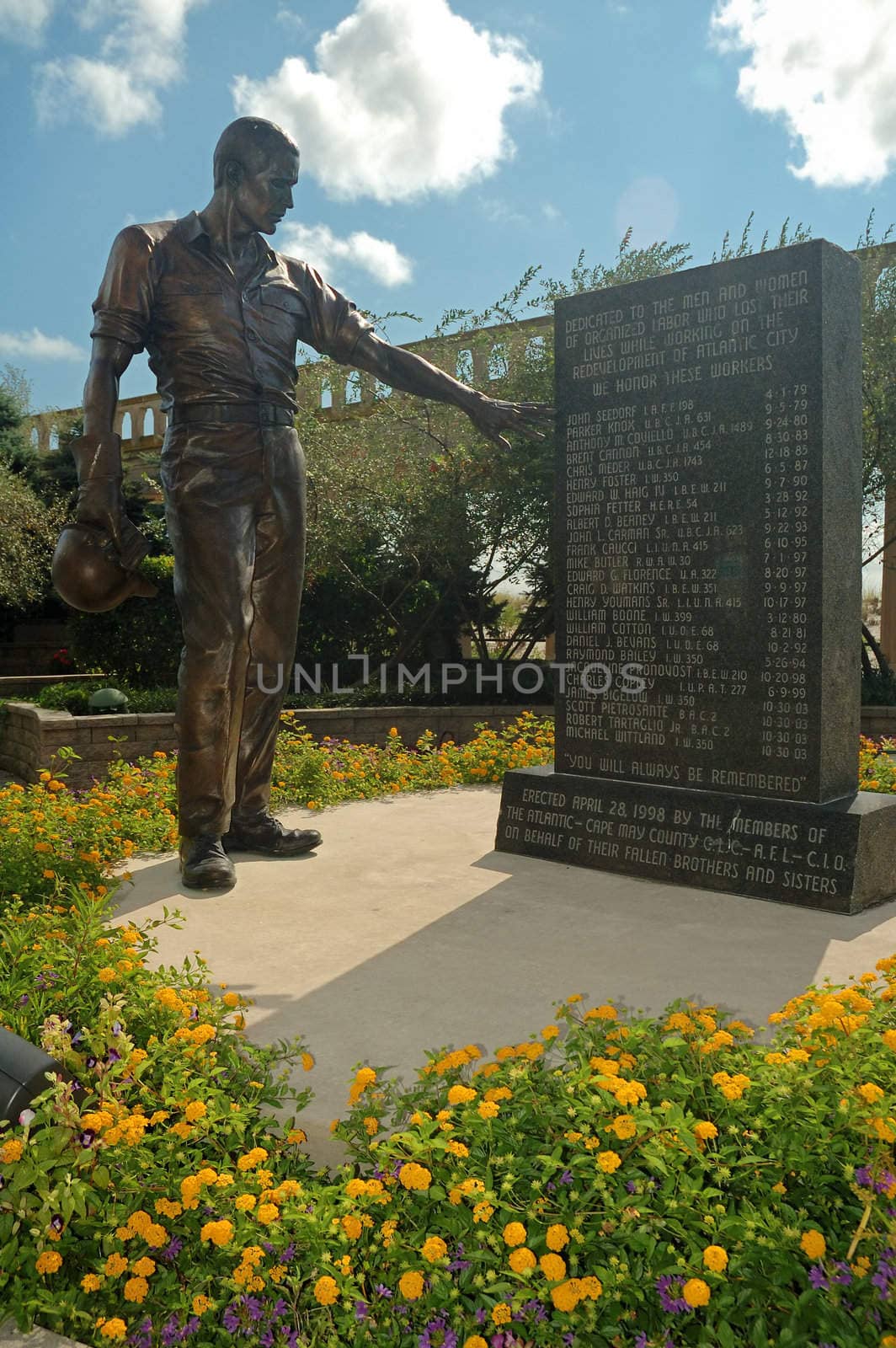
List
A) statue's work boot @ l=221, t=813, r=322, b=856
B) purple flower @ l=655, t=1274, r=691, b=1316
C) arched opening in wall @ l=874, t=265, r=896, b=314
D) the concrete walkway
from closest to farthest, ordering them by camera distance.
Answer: purple flower @ l=655, t=1274, r=691, b=1316
the concrete walkway
statue's work boot @ l=221, t=813, r=322, b=856
arched opening in wall @ l=874, t=265, r=896, b=314

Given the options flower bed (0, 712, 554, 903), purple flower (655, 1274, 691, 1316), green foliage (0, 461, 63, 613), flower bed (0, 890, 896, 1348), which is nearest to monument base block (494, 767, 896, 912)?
flower bed (0, 890, 896, 1348)

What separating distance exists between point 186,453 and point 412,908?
2.12 metres

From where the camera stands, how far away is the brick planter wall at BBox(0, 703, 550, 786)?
9828 mm

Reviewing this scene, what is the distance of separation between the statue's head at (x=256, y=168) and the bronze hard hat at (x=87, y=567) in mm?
1539

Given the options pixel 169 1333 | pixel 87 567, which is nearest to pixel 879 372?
pixel 87 567

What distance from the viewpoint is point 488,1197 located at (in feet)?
6.11

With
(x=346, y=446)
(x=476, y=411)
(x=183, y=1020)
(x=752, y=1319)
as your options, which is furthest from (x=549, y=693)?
(x=752, y=1319)

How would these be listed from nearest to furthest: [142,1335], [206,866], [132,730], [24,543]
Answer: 1. [142,1335]
2. [206,866]
3. [132,730]
4. [24,543]

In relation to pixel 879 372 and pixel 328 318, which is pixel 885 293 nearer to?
pixel 879 372

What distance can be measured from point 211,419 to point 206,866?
6.19 feet

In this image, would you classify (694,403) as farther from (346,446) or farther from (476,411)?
(346,446)

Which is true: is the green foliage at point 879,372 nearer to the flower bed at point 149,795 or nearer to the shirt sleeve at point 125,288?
the flower bed at point 149,795

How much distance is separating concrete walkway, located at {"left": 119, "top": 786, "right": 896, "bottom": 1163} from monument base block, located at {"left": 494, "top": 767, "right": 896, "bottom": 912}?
10 cm

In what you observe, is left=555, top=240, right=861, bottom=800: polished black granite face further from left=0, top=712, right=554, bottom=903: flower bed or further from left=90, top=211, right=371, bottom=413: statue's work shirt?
left=0, top=712, right=554, bottom=903: flower bed
